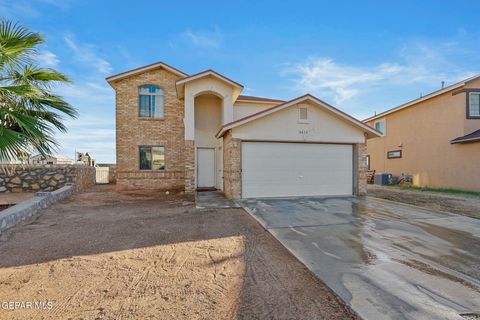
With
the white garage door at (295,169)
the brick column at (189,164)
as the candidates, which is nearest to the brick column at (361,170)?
the white garage door at (295,169)

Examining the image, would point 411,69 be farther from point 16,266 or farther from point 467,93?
point 16,266

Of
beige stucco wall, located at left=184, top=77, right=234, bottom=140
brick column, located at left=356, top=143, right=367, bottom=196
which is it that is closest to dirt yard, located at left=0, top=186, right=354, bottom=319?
beige stucco wall, located at left=184, top=77, right=234, bottom=140

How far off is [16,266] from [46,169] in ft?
33.8

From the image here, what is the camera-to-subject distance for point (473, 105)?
546 inches

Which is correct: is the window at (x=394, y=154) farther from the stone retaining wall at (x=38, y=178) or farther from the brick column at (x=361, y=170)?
the stone retaining wall at (x=38, y=178)

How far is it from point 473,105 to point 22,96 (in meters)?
21.0

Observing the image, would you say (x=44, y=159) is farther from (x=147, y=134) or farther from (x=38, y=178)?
(x=147, y=134)

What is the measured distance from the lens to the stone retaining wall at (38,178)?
36.6ft

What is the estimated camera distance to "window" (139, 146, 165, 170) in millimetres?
13828

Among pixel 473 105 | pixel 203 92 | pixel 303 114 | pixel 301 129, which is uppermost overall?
pixel 203 92

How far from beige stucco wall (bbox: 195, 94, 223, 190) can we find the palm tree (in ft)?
24.3

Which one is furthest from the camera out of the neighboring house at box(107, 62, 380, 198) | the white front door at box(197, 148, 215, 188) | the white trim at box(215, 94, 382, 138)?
the white front door at box(197, 148, 215, 188)

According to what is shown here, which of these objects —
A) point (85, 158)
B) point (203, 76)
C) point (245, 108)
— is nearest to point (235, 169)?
point (203, 76)

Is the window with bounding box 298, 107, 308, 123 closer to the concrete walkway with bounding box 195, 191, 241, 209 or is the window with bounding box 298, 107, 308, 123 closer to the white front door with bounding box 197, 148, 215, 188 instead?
the concrete walkway with bounding box 195, 191, 241, 209
